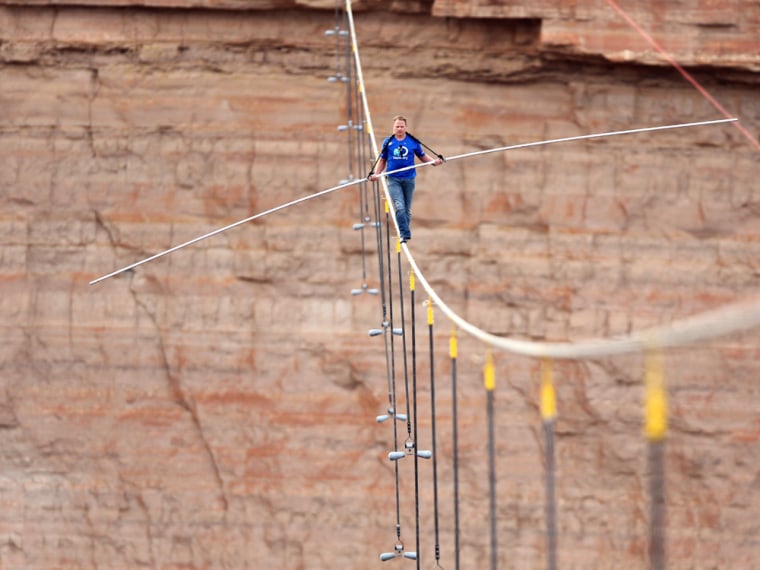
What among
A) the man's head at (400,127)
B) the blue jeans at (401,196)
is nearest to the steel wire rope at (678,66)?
the blue jeans at (401,196)

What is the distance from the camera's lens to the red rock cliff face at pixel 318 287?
405 inches

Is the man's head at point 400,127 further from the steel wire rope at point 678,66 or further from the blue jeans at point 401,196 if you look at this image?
the steel wire rope at point 678,66

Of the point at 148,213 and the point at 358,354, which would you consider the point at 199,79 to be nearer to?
the point at 148,213

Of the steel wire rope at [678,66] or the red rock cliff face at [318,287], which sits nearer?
the steel wire rope at [678,66]

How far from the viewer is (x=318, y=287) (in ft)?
33.8

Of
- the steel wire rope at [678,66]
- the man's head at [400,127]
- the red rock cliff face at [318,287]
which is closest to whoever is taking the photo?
the man's head at [400,127]

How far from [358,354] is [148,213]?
1.97 m

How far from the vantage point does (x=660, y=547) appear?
2635mm

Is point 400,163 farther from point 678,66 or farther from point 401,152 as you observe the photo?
point 678,66

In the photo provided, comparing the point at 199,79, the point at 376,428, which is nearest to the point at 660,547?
the point at 376,428

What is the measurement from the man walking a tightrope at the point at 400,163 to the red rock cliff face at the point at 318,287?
3741 millimetres

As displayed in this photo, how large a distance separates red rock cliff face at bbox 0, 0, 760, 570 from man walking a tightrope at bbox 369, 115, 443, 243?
3741 millimetres

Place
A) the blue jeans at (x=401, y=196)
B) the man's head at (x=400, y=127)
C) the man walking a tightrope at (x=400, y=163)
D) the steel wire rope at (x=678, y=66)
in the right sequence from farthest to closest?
the steel wire rope at (x=678, y=66)
the blue jeans at (x=401, y=196)
the man walking a tightrope at (x=400, y=163)
the man's head at (x=400, y=127)

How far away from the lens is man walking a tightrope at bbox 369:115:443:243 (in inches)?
246
